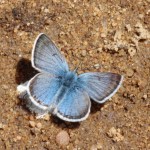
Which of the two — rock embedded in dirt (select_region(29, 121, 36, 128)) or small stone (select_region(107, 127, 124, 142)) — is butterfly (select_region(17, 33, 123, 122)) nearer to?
rock embedded in dirt (select_region(29, 121, 36, 128))

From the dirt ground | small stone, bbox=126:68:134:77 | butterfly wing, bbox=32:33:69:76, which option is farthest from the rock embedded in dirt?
small stone, bbox=126:68:134:77

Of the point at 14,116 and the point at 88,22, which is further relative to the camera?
the point at 88,22

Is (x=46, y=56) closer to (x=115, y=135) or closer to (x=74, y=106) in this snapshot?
(x=74, y=106)

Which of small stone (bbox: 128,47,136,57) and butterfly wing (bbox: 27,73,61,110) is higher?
small stone (bbox: 128,47,136,57)

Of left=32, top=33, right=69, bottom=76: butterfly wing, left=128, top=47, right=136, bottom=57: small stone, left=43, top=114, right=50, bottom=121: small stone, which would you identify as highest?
left=32, top=33, right=69, bottom=76: butterfly wing

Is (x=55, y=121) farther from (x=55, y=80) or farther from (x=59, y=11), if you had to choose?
(x=59, y=11)

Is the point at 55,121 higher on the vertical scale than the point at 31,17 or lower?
lower

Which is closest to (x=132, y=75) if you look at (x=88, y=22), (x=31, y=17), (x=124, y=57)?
(x=124, y=57)
